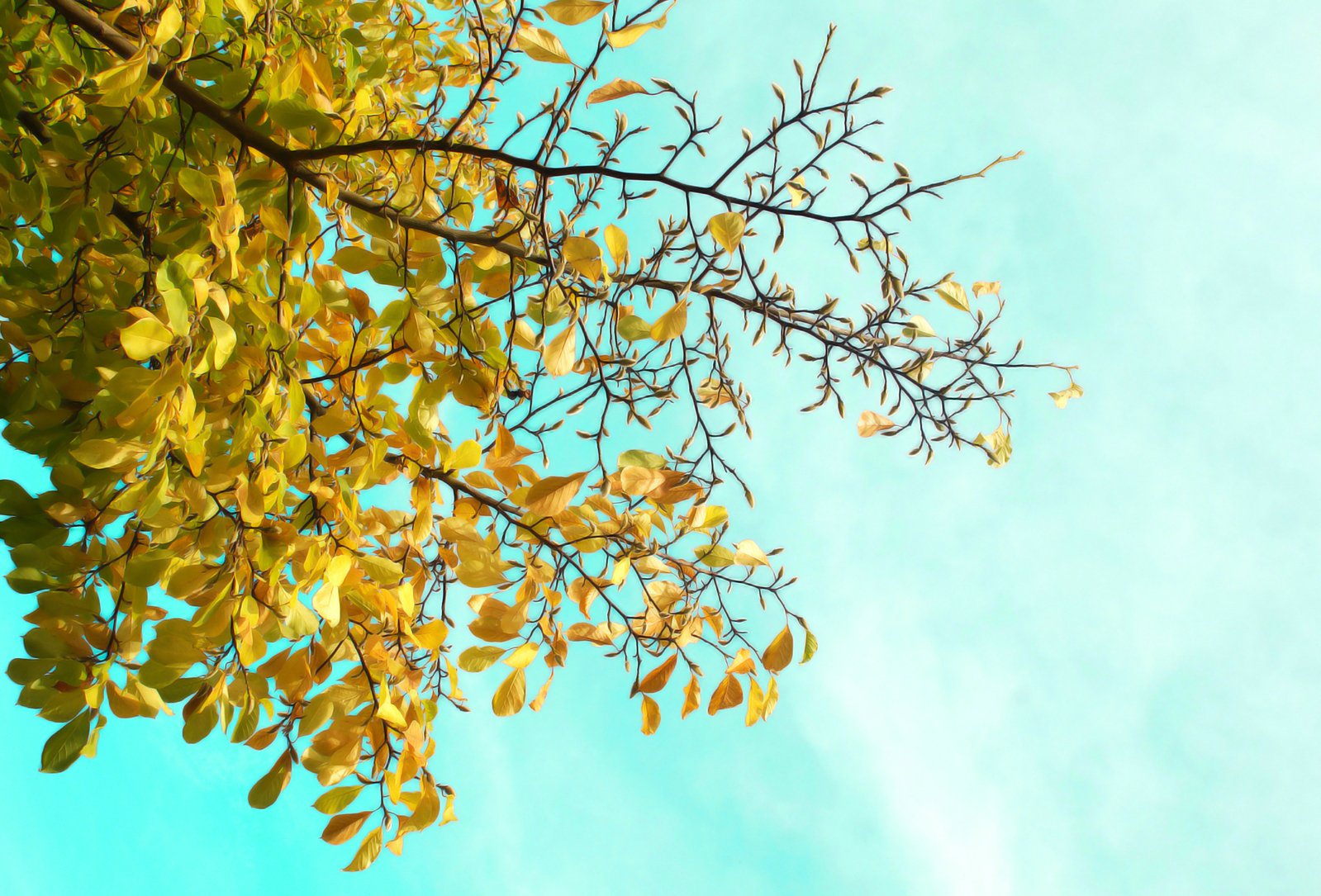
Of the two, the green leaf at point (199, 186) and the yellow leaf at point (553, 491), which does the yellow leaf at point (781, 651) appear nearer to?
the yellow leaf at point (553, 491)

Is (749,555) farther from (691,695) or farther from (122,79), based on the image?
(122,79)

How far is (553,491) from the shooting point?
5.11 ft

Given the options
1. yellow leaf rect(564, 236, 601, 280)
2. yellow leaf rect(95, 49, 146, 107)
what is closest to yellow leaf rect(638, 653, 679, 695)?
yellow leaf rect(564, 236, 601, 280)

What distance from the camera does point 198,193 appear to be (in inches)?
55.2

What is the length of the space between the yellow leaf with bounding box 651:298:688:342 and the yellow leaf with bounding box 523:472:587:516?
1.00 ft

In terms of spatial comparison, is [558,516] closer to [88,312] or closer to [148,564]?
[148,564]

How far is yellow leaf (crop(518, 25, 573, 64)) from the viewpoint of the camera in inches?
52.8

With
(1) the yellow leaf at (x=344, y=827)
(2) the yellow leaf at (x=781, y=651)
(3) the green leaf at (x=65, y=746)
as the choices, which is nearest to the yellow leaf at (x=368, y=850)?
(1) the yellow leaf at (x=344, y=827)

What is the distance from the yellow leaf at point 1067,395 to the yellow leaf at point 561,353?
120 centimetres

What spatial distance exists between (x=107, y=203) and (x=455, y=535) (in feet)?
3.84

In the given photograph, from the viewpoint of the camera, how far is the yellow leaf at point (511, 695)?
171 centimetres

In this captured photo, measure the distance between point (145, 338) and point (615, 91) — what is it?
0.82 meters

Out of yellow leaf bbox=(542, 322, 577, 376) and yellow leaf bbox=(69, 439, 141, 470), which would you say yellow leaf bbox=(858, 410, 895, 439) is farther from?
yellow leaf bbox=(69, 439, 141, 470)

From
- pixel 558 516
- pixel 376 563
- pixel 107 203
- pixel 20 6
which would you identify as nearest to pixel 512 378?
pixel 558 516
